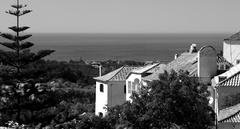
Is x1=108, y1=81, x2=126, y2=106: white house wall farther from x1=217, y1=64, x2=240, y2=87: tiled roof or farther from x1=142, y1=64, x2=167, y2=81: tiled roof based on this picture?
x1=217, y1=64, x2=240, y2=87: tiled roof

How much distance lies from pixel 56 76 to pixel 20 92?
40593 mm

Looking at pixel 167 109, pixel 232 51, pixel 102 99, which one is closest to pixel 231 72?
pixel 232 51

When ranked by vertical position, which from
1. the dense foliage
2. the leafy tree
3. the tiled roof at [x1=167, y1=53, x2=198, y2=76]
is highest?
the tiled roof at [x1=167, y1=53, x2=198, y2=76]

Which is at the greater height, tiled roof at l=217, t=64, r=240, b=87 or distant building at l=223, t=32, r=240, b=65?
distant building at l=223, t=32, r=240, b=65

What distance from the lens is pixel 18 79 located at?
31359 mm

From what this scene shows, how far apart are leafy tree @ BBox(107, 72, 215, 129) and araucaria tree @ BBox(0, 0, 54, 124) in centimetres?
991

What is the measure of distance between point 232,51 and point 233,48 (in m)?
0.25

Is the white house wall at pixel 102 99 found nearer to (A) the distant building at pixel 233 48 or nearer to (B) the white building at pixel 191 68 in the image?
(B) the white building at pixel 191 68

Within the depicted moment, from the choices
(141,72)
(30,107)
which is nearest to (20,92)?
(30,107)

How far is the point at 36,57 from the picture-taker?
3122 cm

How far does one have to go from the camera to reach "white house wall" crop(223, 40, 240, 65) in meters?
36.8

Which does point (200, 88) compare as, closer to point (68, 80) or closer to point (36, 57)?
point (36, 57)

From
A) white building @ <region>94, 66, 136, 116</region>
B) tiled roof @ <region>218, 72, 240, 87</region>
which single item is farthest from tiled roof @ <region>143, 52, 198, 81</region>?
white building @ <region>94, 66, 136, 116</region>

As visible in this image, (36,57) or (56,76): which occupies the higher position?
(36,57)
